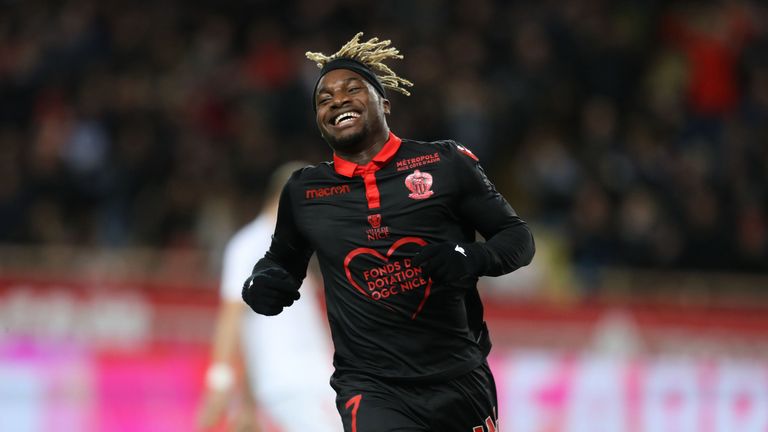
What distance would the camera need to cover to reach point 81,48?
14.9m

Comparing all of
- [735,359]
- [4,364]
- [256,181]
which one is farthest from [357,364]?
[256,181]

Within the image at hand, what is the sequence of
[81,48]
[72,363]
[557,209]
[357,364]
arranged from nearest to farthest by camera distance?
[357,364] < [72,363] < [557,209] < [81,48]

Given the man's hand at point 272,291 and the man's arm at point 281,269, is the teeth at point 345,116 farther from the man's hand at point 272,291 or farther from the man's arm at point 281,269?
the man's hand at point 272,291

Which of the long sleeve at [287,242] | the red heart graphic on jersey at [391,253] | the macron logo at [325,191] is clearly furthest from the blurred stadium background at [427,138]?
the red heart graphic on jersey at [391,253]

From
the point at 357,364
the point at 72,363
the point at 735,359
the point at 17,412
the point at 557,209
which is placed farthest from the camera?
the point at 557,209

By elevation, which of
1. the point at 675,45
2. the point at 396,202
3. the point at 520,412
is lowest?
the point at 520,412

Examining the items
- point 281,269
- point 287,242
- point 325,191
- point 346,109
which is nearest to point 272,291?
point 281,269

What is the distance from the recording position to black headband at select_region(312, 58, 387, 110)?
16.0ft

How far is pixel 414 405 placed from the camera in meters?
4.68

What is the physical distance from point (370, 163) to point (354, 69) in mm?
352

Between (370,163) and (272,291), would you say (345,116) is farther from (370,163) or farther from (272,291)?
(272,291)

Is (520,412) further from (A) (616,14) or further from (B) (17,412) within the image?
(A) (616,14)

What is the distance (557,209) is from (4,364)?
604 centimetres

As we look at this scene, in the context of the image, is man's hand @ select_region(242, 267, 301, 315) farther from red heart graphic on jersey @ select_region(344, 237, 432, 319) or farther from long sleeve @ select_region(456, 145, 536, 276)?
long sleeve @ select_region(456, 145, 536, 276)
